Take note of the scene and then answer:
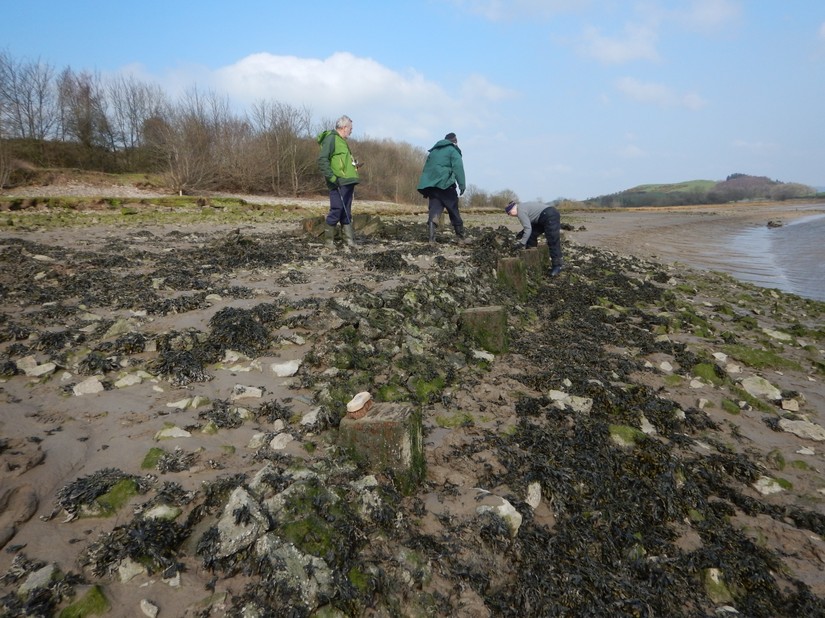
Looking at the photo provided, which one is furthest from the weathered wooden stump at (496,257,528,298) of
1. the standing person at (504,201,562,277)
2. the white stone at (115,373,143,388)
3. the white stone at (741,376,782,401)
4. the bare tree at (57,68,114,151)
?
the bare tree at (57,68,114,151)

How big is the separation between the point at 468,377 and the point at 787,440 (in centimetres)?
261

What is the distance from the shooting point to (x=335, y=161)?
324 inches

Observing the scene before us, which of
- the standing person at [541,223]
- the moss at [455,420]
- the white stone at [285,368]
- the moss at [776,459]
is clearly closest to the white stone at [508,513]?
the moss at [455,420]

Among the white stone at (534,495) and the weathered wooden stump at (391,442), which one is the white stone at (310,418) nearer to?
the weathered wooden stump at (391,442)

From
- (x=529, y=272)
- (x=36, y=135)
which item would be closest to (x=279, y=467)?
(x=529, y=272)

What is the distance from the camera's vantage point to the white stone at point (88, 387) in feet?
11.1

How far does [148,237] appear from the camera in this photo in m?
10.5

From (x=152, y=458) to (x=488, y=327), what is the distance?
333 cm

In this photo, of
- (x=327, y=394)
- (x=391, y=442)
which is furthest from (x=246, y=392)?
(x=391, y=442)

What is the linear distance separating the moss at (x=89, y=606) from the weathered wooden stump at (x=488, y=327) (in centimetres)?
377

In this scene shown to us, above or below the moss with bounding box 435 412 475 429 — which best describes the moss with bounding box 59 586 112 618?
above

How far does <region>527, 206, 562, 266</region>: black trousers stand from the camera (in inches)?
339

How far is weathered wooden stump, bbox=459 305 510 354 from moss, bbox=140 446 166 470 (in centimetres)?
317

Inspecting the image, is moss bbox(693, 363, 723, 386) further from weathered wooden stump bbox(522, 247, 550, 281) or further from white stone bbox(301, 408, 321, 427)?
white stone bbox(301, 408, 321, 427)
